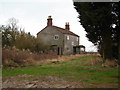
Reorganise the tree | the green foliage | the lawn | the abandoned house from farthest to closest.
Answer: the abandoned house, the green foliage, the tree, the lawn

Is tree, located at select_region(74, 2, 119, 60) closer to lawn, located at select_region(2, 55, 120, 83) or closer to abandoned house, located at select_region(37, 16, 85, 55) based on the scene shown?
lawn, located at select_region(2, 55, 120, 83)

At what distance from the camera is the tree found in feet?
57.0

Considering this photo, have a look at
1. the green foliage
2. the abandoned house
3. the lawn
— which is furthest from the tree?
the abandoned house

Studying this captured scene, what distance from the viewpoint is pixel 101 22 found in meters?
18.1

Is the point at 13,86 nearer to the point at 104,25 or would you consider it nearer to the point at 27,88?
the point at 27,88

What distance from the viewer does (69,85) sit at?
33.9 feet

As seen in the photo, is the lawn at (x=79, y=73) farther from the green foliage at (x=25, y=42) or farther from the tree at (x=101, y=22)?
the green foliage at (x=25, y=42)

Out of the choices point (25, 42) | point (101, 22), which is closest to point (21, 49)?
point (25, 42)

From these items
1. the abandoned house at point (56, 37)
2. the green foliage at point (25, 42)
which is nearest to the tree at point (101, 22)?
the green foliage at point (25, 42)

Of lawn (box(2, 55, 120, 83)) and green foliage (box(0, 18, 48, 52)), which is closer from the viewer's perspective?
lawn (box(2, 55, 120, 83))

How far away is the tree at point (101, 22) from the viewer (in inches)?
684

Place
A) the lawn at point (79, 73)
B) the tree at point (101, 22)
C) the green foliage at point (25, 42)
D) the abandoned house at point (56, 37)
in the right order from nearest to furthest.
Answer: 1. the lawn at point (79, 73)
2. the tree at point (101, 22)
3. the green foliage at point (25, 42)
4. the abandoned house at point (56, 37)

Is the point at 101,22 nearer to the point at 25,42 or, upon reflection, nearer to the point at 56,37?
the point at 25,42

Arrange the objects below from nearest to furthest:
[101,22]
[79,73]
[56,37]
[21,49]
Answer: [79,73], [101,22], [21,49], [56,37]
